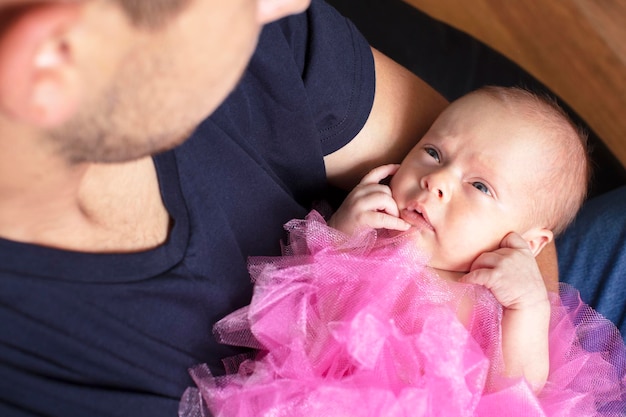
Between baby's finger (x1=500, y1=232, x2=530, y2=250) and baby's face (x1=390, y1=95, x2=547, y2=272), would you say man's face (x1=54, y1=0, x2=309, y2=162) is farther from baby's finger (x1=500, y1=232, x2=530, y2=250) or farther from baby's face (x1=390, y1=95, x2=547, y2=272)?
baby's finger (x1=500, y1=232, x2=530, y2=250)

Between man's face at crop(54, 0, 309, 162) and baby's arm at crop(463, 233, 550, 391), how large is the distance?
1.74ft

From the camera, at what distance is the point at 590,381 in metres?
1.20

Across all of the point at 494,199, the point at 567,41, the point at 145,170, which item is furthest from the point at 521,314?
the point at 567,41

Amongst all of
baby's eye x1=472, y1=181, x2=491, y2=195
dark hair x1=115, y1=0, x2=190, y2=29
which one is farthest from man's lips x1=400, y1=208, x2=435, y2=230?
dark hair x1=115, y1=0, x2=190, y2=29

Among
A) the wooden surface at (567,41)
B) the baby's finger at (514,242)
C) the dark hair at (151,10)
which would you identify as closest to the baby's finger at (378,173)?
the baby's finger at (514,242)

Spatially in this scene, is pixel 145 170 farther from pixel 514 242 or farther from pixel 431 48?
pixel 431 48

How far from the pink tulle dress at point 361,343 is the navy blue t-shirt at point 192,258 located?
50mm

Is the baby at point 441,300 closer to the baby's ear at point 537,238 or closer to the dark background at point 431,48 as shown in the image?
the baby's ear at point 537,238

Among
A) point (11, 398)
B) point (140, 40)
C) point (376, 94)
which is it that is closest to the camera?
point (140, 40)

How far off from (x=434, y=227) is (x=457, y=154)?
14cm

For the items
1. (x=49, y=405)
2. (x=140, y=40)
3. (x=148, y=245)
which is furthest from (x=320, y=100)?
(x=49, y=405)

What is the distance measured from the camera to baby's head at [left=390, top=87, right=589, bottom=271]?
119cm

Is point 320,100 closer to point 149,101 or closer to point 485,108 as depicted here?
point 485,108

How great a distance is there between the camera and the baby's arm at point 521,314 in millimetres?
1113
